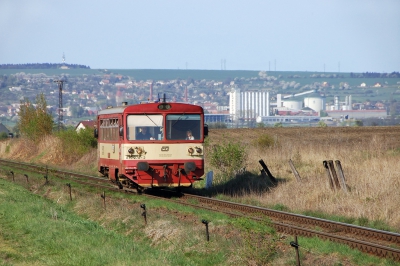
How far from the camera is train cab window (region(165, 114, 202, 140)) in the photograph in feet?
71.7

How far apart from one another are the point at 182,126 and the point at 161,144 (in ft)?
2.92

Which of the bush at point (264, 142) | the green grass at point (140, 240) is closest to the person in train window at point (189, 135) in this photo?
the green grass at point (140, 240)

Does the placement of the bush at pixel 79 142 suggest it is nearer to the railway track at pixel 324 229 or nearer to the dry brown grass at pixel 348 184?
the dry brown grass at pixel 348 184

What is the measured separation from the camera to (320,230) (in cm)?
1513

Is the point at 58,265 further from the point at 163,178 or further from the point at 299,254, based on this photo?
the point at 163,178

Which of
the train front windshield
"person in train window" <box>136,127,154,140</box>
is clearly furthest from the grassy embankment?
the train front windshield

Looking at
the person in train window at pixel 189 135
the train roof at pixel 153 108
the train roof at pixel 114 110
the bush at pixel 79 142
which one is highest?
the train roof at pixel 153 108

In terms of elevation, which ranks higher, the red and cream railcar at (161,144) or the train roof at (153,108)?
the train roof at (153,108)

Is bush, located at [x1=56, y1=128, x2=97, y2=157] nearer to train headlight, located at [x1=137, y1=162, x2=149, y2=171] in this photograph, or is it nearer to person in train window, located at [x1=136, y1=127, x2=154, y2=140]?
person in train window, located at [x1=136, y1=127, x2=154, y2=140]

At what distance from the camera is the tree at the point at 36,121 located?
196 feet

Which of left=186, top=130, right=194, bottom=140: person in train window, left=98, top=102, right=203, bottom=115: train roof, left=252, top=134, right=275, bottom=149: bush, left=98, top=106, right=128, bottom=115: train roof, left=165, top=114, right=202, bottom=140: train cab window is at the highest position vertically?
left=98, top=102, right=203, bottom=115: train roof

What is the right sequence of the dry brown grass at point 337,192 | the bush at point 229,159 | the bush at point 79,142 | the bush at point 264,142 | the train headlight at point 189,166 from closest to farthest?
the dry brown grass at point 337,192 → the train headlight at point 189,166 → the bush at point 229,159 → the bush at point 264,142 → the bush at point 79,142

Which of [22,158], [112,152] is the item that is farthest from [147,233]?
[22,158]

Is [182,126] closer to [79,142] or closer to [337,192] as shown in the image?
[337,192]
